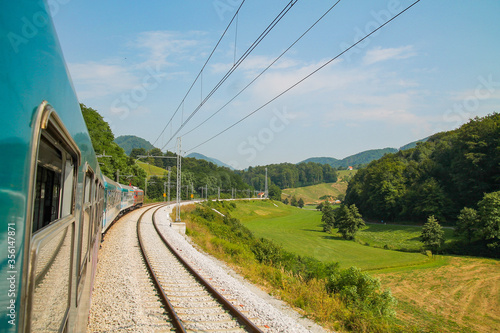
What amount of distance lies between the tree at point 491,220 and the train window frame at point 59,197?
53152mm

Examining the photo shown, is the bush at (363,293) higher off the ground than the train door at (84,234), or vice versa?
the train door at (84,234)

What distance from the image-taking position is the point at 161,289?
9453mm

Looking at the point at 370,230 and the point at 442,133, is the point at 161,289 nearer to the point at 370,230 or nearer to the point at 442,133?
the point at 370,230

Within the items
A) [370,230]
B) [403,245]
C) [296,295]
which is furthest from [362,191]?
[296,295]

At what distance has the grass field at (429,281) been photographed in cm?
2086

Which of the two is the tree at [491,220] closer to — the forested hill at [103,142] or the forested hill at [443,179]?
the forested hill at [443,179]

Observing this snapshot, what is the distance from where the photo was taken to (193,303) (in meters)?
8.78

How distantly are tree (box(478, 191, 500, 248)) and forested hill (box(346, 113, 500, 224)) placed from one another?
19.8m

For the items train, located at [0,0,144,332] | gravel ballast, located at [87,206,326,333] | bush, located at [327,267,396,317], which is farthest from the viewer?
bush, located at [327,267,396,317]

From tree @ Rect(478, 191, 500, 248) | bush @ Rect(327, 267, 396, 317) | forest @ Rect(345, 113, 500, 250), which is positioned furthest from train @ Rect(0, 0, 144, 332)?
forest @ Rect(345, 113, 500, 250)

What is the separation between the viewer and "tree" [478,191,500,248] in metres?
44.9

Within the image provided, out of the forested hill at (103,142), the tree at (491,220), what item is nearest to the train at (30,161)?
the forested hill at (103,142)
